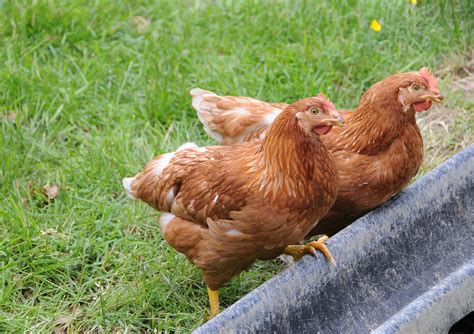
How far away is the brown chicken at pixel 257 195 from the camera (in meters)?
3.22

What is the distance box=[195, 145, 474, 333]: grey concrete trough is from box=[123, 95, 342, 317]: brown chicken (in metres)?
0.20

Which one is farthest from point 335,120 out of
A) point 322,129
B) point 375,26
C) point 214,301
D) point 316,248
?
point 375,26

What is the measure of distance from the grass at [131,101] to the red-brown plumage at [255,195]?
1.49ft

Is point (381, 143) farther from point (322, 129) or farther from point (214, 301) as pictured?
point (214, 301)

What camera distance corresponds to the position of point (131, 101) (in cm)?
516

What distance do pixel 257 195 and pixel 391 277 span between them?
0.87 m

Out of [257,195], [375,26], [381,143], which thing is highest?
[257,195]

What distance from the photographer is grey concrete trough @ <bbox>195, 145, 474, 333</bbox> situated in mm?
3037

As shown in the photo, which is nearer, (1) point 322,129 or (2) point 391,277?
(1) point 322,129

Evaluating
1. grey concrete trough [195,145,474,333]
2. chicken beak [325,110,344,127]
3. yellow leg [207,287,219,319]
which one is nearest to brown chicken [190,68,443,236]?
grey concrete trough [195,145,474,333]

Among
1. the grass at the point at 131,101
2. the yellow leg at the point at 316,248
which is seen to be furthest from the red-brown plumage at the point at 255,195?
the grass at the point at 131,101

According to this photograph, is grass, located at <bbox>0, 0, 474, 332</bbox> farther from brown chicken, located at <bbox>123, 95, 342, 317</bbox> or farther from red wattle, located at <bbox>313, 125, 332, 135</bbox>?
red wattle, located at <bbox>313, 125, 332, 135</bbox>

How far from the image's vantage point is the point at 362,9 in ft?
18.9

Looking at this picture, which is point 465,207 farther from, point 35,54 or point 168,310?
point 35,54
